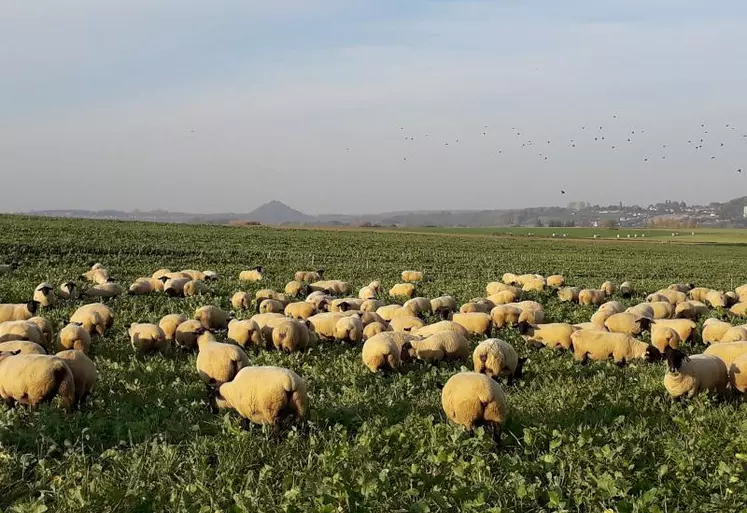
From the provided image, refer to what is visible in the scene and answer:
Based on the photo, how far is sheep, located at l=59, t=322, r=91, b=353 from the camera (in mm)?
8727

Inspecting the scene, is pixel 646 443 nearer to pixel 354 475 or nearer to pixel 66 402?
pixel 354 475

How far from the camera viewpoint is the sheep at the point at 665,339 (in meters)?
10.0

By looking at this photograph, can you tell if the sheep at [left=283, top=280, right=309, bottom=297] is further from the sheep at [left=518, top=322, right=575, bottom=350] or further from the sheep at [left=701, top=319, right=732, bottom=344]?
the sheep at [left=701, top=319, right=732, bottom=344]

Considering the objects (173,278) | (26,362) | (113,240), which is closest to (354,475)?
(26,362)

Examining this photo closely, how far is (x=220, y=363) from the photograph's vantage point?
759 cm

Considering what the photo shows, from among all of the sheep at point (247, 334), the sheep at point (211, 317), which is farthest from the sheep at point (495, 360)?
the sheep at point (211, 317)

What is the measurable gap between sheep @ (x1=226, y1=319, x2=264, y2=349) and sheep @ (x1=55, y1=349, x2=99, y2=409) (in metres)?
3.03

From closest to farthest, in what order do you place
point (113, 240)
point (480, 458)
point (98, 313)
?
point (480, 458) → point (98, 313) → point (113, 240)

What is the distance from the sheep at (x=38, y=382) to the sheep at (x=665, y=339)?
8670 mm

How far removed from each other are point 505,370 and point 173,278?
416 inches

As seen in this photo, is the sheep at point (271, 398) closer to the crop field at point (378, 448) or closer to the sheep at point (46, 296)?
the crop field at point (378, 448)

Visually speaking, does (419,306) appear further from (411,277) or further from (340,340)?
(411,277)

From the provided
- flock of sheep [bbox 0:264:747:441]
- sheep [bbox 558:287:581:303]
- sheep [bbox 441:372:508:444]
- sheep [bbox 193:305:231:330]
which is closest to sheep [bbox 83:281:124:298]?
flock of sheep [bbox 0:264:747:441]

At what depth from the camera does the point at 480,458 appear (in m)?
5.34
